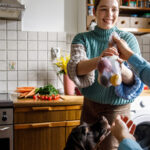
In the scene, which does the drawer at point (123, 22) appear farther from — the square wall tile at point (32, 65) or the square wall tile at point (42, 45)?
the square wall tile at point (32, 65)

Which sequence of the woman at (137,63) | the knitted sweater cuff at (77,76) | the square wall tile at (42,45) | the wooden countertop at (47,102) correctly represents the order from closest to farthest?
the woman at (137,63) → the knitted sweater cuff at (77,76) → the wooden countertop at (47,102) → the square wall tile at (42,45)

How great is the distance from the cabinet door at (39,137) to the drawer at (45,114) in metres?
0.06

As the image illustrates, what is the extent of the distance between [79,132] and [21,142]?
3.43 ft

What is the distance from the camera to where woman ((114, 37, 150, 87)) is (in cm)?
79

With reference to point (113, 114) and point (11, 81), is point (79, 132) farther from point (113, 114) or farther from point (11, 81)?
point (11, 81)

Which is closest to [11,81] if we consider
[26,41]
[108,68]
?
[26,41]

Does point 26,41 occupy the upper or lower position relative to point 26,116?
upper

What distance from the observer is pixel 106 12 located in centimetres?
113

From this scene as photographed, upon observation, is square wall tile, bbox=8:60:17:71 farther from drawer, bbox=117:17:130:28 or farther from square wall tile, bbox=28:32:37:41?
drawer, bbox=117:17:130:28

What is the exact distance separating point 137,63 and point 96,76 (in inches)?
16.0

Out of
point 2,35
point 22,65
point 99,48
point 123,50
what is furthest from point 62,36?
point 123,50

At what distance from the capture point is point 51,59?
2617mm

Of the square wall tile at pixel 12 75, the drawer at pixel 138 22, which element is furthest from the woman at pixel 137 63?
the square wall tile at pixel 12 75

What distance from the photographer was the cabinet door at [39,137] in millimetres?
1936
